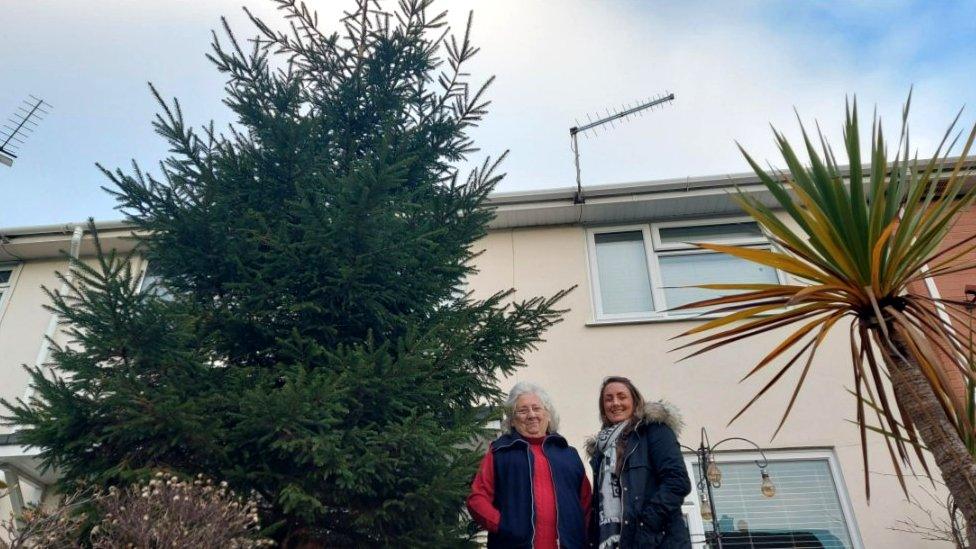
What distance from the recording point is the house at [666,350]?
535 centimetres

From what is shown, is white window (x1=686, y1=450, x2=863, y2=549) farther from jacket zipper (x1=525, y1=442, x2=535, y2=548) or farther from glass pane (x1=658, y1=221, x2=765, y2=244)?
jacket zipper (x1=525, y1=442, x2=535, y2=548)

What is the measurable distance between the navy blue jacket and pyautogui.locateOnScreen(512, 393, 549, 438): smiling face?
0.18ft

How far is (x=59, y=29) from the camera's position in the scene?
9.54m

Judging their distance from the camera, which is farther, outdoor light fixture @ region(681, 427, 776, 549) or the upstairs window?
the upstairs window

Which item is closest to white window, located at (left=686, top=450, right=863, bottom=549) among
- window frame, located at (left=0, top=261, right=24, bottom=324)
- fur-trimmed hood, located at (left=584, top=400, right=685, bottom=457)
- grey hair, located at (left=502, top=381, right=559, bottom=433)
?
grey hair, located at (left=502, top=381, right=559, bottom=433)

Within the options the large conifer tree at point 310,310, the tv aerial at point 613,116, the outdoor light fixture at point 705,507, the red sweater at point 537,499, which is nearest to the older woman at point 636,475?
the red sweater at point 537,499

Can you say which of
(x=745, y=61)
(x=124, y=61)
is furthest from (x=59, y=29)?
(x=745, y=61)

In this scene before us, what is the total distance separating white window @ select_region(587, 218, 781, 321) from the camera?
22.4 feet

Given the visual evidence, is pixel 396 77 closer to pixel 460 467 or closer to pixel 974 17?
pixel 460 467

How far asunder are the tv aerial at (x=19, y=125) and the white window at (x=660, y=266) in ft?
26.5

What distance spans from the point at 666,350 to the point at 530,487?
3687mm

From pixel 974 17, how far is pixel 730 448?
16.9 ft

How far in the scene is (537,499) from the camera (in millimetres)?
3043

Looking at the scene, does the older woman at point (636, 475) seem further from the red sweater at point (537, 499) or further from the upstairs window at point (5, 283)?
the upstairs window at point (5, 283)
